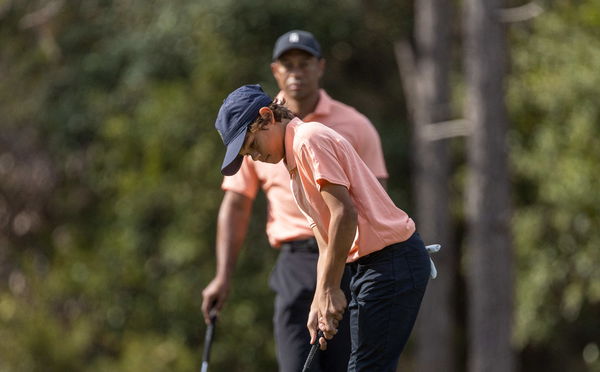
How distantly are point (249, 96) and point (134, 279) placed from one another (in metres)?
10.2

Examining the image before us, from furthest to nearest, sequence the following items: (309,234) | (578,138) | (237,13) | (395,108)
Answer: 1. (395,108)
2. (237,13)
3. (578,138)
4. (309,234)

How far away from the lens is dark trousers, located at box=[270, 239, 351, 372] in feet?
17.7

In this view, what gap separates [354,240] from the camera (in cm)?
449

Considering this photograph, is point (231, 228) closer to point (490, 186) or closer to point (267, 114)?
point (267, 114)

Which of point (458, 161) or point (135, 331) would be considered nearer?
point (135, 331)

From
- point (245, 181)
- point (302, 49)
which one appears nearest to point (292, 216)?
point (245, 181)

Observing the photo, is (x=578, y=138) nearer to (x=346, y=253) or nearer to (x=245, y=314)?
(x=245, y=314)

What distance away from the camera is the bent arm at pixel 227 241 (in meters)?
6.12

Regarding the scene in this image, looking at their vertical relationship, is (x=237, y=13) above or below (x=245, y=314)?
above

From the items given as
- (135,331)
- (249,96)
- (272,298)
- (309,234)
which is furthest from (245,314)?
(249,96)

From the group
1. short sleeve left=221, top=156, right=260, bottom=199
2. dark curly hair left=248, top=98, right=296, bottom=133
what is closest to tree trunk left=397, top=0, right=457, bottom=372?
short sleeve left=221, top=156, right=260, bottom=199

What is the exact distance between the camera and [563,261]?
13.6m

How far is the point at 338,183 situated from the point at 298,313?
1464mm

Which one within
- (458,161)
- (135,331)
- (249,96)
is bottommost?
(135,331)
